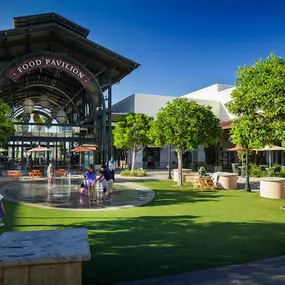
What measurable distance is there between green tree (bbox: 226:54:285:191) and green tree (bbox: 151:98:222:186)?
4.57 meters

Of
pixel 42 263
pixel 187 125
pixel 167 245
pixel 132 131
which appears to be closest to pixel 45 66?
pixel 132 131

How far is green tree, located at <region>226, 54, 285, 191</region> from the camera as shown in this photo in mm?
9055

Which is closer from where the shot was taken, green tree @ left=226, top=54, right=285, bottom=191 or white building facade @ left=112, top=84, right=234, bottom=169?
green tree @ left=226, top=54, right=285, bottom=191

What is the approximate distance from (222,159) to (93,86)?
16664 millimetres

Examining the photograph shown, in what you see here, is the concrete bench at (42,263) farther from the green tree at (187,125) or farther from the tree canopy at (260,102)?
the green tree at (187,125)

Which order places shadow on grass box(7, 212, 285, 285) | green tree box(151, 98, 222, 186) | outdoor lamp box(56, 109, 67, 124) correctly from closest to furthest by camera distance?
shadow on grass box(7, 212, 285, 285)
green tree box(151, 98, 222, 186)
outdoor lamp box(56, 109, 67, 124)

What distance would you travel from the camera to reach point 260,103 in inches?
378

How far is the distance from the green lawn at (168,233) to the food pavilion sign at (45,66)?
15.2m

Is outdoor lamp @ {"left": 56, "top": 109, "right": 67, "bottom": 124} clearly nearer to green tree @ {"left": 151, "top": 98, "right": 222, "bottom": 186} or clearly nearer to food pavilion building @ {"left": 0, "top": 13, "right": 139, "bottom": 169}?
food pavilion building @ {"left": 0, "top": 13, "right": 139, "bottom": 169}

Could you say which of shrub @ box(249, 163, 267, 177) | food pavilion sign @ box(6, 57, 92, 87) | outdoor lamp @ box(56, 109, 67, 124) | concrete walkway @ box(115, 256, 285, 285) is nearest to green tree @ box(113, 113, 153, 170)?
food pavilion sign @ box(6, 57, 92, 87)

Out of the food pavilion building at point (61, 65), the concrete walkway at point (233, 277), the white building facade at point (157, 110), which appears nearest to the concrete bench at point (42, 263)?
the concrete walkway at point (233, 277)

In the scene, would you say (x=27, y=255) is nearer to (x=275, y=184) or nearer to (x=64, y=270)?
(x=64, y=270)

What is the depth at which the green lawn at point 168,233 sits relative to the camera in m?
4.98

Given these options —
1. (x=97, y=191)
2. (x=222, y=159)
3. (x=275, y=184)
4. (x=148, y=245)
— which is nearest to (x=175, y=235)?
(x=148, y=245)
